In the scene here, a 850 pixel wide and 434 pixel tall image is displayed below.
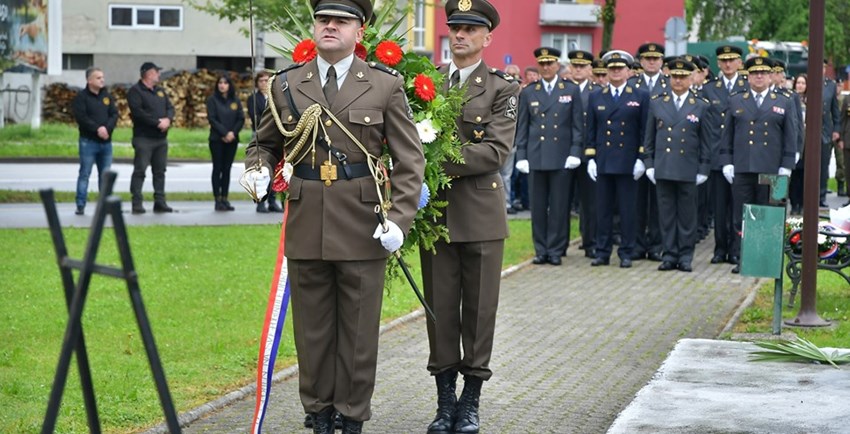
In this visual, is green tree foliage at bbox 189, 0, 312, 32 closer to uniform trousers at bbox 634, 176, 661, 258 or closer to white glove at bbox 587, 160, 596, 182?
uniform trousers at bbox 634, 176, 661, 258

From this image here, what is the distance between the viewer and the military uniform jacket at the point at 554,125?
15539 millimetres

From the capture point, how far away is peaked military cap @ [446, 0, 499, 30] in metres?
7.57

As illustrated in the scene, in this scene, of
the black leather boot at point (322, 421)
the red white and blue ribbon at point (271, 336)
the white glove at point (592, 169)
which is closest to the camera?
the black leather boot at point (322, 421)

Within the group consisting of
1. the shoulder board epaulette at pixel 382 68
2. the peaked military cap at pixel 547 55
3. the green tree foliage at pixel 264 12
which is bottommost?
the shoulder board epaulette at pixel 382 68

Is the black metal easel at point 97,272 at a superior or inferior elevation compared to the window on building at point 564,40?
inferior

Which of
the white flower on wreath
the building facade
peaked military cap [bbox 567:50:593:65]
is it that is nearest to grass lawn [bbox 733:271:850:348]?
peaked military cap [bbox 567:50:593:65]

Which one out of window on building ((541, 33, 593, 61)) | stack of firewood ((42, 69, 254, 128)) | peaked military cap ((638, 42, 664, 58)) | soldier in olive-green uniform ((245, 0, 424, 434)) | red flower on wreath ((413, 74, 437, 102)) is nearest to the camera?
soldier in olive-green uniform ((245, 0, 424, 434))

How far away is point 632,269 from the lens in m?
15.1

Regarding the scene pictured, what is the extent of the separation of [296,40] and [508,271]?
23.9 feet

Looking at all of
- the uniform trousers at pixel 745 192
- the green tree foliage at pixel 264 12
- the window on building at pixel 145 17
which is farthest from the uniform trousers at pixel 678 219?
the window on building at pixel 145 17

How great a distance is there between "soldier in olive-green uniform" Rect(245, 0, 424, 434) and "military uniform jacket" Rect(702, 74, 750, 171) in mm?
9137

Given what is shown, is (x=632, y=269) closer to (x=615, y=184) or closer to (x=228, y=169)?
(x=615, y=184)

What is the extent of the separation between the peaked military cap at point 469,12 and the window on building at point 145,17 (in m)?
44.9

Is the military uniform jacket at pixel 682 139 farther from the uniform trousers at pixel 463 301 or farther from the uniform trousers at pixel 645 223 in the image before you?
the uniform trousers at pixel 463 301
